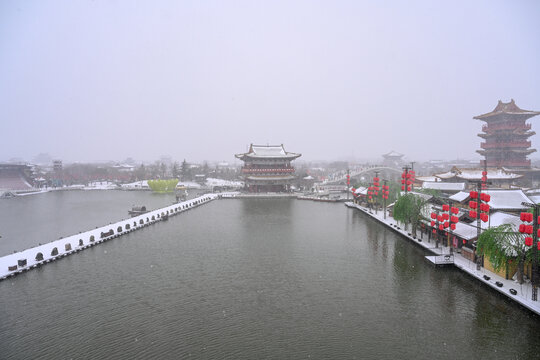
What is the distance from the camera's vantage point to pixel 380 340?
10.4 meters

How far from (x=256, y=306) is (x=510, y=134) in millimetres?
53370

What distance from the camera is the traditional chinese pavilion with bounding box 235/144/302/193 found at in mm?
52312

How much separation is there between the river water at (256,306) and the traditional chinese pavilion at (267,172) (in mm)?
29661

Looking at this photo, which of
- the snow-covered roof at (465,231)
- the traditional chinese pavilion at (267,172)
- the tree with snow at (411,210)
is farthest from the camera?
the traditional chinese pavilion at (267,172)

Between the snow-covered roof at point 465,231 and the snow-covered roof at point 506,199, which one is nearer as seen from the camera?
the snow-covered roof at point 465,231

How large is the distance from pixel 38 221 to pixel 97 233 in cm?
1152

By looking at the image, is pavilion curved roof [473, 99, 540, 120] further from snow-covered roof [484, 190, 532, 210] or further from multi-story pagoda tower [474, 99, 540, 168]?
snow-covered roof [484, 190, 532, 210]

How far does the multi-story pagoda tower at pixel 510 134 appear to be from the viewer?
159 feet

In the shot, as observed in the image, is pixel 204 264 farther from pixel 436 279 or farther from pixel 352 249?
pixel 436 279

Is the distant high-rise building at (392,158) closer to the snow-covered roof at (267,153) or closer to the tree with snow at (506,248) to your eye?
the snow-covered roof at (267,153)

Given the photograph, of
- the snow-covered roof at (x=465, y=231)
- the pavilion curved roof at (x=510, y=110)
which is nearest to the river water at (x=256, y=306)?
the snow-covered roof at (x=465, y=231)

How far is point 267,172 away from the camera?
174 feet

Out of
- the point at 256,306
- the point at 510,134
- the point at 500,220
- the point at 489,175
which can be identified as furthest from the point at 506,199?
the point at 510,134

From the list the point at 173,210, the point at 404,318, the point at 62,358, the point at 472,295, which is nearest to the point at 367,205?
the point at 173,210
